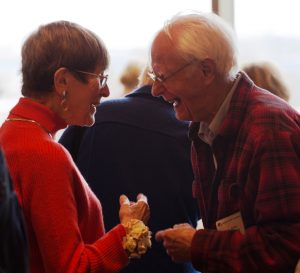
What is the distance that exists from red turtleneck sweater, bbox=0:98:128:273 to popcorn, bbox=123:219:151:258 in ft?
0.10

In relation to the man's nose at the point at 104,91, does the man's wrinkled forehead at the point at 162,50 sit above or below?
above

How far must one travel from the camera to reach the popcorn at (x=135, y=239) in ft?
5.22

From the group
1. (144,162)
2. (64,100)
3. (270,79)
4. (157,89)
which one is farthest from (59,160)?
(270,79)

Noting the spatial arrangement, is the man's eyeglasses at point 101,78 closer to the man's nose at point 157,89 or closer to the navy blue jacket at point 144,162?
the man's nose at point 157,89

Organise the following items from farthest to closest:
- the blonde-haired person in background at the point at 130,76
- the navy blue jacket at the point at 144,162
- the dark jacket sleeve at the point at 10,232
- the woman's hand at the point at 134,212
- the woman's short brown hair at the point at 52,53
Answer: the blonde-haired person in background at the point at 130,76 → the navy blue jacket at the point at 144,162 → the woman's hand at the point at 134,212 → the woman's short brown hair at the point at 52,53 → the dark jacket sleeve at the point at 10,232

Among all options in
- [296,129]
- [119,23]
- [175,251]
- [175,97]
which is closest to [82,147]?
[175,97]

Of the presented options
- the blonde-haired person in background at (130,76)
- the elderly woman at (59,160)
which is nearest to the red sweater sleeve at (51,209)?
the elderly woman at (59,160)

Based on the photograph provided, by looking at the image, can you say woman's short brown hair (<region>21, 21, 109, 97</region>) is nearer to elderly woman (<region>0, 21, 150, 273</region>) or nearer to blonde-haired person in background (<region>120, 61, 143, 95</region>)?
elderly woman (<region>0, 21, 150, 273</region>)

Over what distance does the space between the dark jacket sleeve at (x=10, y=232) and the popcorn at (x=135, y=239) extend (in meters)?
0.58

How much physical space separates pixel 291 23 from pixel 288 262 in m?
2.78

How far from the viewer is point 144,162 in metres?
2.26

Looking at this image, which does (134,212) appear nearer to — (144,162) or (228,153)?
(228,153)

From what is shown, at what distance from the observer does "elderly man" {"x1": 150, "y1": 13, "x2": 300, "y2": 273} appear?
5.02 ft

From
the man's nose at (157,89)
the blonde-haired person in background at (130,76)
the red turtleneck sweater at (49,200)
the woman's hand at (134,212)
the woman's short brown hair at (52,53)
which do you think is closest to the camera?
the red turtleneck sweater at (49,200)
